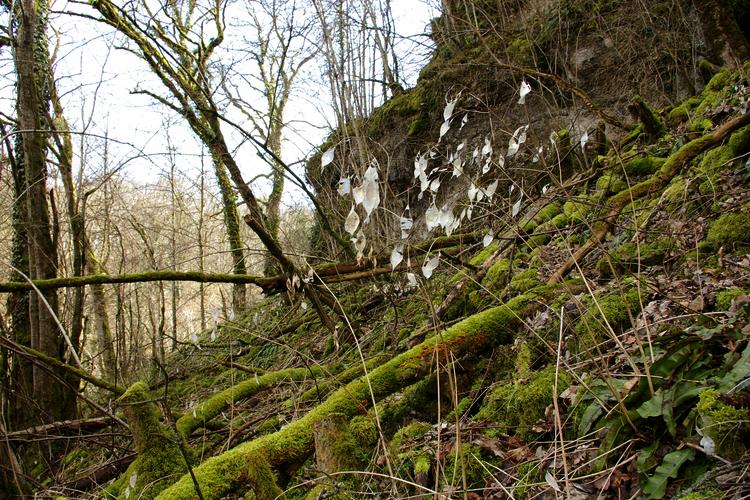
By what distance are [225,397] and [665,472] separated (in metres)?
3.09

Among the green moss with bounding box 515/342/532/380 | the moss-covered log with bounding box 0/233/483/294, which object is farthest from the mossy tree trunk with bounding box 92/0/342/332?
the green moss with bounding box 515/342/532/380

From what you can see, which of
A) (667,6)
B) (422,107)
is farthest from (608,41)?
(422,107)

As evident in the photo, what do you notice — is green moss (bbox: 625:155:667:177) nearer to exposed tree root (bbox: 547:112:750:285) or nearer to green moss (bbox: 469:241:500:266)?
exposed tree root (bbox: 547:112:750:285)

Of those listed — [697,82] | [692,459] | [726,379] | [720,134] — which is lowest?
[692,459]

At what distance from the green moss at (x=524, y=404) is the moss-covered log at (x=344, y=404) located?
282 millimetres

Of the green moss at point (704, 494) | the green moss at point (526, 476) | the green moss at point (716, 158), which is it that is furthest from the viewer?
the green moss at point (716, 158)

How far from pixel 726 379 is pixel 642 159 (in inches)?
136

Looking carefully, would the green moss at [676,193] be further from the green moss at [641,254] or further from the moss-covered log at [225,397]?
the moss-covered log at [225,397]

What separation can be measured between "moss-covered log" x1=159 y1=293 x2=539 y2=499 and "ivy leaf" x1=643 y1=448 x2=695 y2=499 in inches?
28.6

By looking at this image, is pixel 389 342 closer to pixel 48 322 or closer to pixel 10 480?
pixel 10 480

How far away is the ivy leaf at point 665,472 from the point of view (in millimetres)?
1356

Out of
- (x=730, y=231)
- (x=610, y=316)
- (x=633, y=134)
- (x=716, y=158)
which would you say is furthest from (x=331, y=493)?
(x=633, y=134)

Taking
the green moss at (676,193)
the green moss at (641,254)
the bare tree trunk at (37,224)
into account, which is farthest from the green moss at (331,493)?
the bare tree trunk at (37,224)

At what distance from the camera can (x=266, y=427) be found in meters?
3.35
